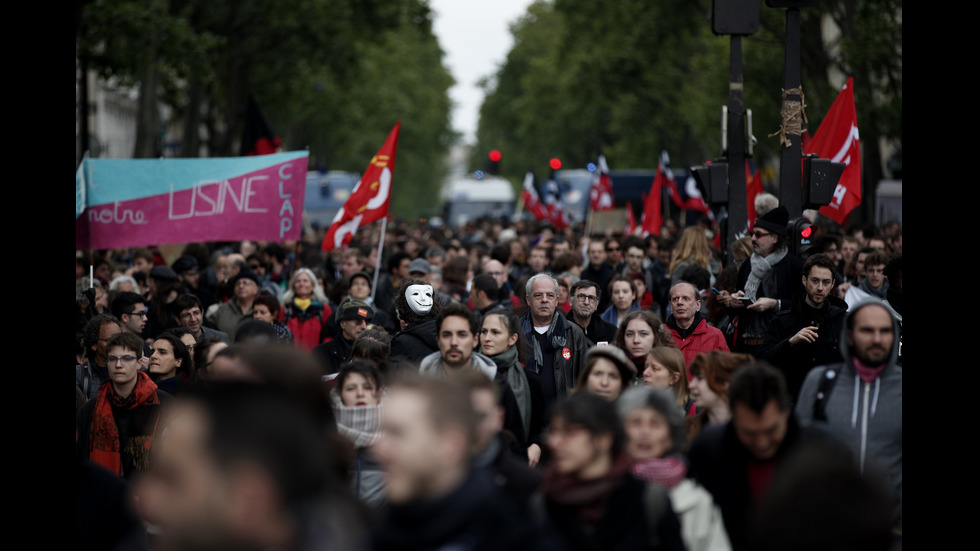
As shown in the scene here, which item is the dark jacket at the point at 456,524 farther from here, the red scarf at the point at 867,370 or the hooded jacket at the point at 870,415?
the red scarf at the point at 867,370

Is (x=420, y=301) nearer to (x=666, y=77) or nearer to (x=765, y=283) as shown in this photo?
(x=765, y=283)

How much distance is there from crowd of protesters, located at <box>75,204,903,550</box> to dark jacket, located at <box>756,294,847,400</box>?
2 centimetres

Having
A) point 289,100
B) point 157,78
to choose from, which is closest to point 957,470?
point 157,78

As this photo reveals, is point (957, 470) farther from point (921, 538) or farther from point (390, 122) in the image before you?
point (390, 122)

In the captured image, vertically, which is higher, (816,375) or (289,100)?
(289,100)

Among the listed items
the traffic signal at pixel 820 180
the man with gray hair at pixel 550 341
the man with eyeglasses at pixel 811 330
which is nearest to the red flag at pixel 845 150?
the traffic signal at pixel 820 180

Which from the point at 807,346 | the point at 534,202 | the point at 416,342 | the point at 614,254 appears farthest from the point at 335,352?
the point at 534,202

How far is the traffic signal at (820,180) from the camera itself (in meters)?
10.7

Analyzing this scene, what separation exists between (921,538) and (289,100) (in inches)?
1465

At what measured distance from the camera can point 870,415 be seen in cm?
545

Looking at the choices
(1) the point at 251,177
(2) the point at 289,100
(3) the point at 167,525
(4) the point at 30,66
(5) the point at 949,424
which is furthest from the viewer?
(2) the point at 289,100

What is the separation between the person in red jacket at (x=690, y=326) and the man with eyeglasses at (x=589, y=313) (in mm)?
792

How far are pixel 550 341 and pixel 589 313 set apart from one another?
3.62ft

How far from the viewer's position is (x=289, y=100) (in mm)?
41156
